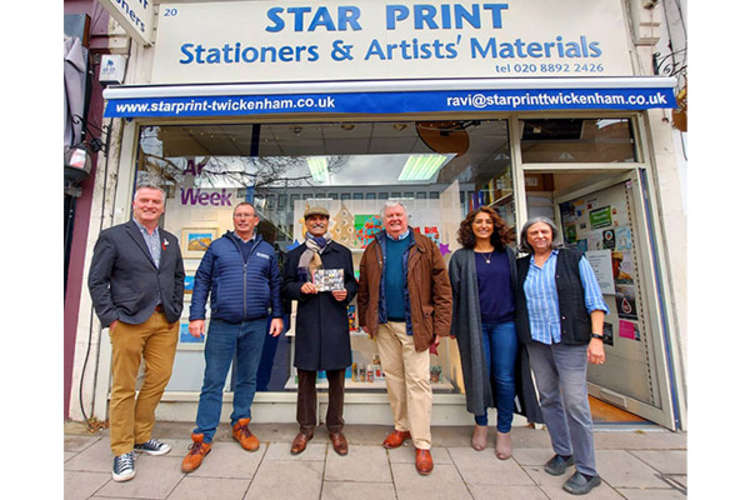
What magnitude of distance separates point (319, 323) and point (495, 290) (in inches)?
61.6

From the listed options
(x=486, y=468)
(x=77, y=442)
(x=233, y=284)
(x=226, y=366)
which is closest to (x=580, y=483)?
(x=486, y=468)

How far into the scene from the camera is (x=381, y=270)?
2.68 metres

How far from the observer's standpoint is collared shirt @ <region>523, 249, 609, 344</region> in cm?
222

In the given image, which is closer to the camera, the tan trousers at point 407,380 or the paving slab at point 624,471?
the paving slab at point 624,471

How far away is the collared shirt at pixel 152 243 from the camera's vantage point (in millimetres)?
2506

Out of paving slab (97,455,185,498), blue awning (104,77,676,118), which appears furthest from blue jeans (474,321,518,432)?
paving slab (97,455,185,498)

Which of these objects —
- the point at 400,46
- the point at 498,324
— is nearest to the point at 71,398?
the point at 498,324

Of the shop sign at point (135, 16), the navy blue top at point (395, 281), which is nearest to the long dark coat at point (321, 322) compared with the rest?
the navy blue top at point (395, 281)

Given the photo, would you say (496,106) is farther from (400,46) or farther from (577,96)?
(400,46)

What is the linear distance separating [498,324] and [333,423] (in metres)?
1.69

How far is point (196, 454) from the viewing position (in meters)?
2.43

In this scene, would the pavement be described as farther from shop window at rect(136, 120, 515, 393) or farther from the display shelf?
→ the display shelf

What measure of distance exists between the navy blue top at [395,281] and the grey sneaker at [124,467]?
7.39 feet

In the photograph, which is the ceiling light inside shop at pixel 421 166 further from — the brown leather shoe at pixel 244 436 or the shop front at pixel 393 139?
the brown leather shoe at pixel 244 436
